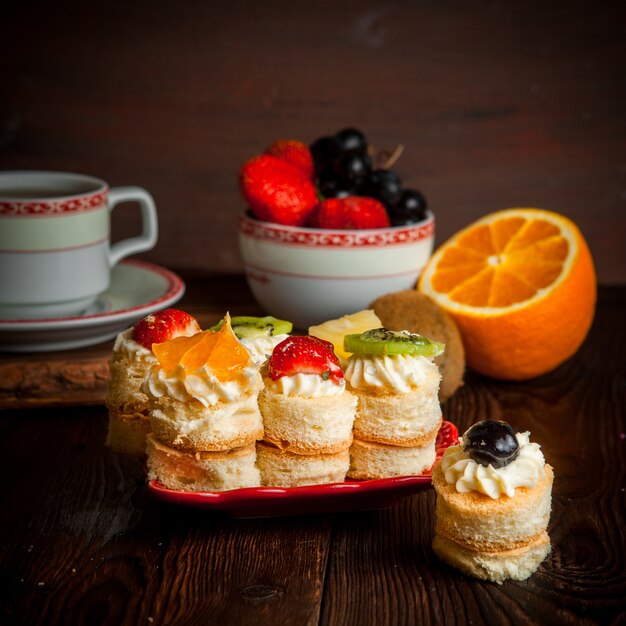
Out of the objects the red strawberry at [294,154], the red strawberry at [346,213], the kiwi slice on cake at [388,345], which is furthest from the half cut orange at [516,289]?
the kiwi slice on cake at [388,345]

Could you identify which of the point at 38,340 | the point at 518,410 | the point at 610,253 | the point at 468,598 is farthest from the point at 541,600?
the point at 610,253

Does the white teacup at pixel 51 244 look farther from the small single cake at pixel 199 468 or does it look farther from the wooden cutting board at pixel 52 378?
the small single cake at pixel 199 468

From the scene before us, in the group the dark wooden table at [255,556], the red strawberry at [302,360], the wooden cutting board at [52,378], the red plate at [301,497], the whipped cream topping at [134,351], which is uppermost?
the red strawberry at [302,360]

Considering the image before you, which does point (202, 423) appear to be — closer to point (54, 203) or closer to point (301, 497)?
point (301, 497)

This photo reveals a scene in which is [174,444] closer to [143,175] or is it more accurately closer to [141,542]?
[141,542]

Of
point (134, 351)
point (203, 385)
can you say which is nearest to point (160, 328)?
point (134, 351)

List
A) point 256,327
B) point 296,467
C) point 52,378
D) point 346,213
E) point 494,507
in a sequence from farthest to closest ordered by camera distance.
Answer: point 346,213 < point 52,378 < point 256,327 < point 296,467 < point 494,507
